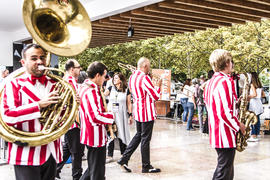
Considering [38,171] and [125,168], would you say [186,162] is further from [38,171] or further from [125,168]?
[38,171]

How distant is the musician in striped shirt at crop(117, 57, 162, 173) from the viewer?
496cm

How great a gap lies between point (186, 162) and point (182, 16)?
11.0 ft

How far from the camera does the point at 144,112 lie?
497 centimetres

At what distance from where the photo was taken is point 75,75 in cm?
461

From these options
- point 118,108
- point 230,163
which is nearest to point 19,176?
point 230,163

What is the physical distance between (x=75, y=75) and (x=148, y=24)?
358cm

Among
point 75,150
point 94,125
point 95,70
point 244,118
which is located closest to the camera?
point 94,125

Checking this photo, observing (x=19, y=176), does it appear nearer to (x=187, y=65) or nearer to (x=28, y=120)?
(x=28, y=120)

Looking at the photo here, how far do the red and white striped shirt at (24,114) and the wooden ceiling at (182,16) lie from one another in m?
3.89

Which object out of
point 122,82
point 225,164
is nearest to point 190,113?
point 122,82

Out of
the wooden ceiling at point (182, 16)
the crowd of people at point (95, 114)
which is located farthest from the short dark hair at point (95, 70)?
the wooden ceiling at point (182, 16)

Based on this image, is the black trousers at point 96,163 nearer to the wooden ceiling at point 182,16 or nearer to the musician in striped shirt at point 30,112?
the musician in striped shirt at point 30,112

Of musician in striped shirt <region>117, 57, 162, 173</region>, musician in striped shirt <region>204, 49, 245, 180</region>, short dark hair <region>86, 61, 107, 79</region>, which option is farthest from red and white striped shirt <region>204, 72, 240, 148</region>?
musician in striped shirt <region>117, 57, 162, 173</region>

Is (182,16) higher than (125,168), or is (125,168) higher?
(182,16)
